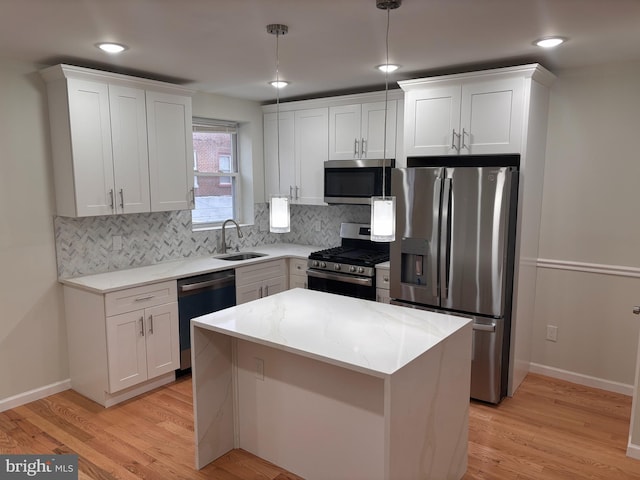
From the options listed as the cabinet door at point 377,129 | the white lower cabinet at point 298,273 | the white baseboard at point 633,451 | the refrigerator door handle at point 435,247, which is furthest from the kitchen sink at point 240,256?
the white baseboard at point 633,451

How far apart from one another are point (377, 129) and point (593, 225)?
6.29 ft

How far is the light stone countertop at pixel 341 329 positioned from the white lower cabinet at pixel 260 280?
4.38 ft

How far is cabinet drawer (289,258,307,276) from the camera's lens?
15.3 feet

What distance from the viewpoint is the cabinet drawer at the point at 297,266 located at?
15.3ft

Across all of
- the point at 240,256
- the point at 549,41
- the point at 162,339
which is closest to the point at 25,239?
the point at 162,339

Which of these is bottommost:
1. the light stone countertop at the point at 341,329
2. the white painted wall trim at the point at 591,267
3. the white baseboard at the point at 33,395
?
the white baseboard at the point at 33,395

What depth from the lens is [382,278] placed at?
4.05 meters

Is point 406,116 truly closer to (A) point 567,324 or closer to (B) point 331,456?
(A) point 567,324

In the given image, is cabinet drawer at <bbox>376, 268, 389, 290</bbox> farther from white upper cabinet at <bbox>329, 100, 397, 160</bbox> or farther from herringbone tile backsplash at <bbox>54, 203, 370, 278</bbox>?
white upper cabinet at <bbox>329, 100, 397, 160</bbox>

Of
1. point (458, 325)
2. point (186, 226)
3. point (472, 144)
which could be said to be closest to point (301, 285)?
point (186, 226)

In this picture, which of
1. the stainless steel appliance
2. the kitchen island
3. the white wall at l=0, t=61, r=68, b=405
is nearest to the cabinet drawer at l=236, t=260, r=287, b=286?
the stainless steel appliance

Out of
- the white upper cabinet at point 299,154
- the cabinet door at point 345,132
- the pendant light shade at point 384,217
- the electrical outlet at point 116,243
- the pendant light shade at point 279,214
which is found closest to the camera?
the pendant light shade at point 384,217

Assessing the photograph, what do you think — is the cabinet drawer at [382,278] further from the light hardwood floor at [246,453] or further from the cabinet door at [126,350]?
the cabinet door at [126,350]

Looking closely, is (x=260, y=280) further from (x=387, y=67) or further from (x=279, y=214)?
(x=387, y=67)
